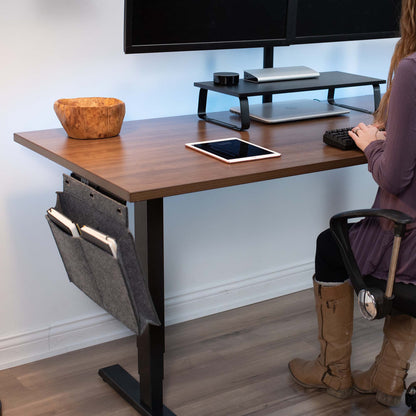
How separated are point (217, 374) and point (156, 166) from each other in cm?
84

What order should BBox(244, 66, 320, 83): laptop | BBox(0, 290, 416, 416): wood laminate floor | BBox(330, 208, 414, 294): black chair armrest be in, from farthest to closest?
BBox(244, 66, 320, 83): laptop
BBox(0, 290, 416, 416): wood laminate floor
BBox(330, 208, 414, 294): black chair armrest

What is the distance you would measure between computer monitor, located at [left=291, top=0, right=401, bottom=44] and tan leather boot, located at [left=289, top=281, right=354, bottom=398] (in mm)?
844

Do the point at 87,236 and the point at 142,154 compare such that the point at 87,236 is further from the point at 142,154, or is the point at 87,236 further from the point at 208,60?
the point at 208,60

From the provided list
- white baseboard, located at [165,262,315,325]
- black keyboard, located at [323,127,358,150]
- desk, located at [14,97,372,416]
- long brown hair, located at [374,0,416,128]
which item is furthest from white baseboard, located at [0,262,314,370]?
long brown hair, located at [374,0,416,128]

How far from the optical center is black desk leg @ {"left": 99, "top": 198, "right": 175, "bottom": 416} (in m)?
1.76

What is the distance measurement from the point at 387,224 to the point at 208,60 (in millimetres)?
970

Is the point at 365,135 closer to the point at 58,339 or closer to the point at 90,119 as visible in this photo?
the point at 90,119

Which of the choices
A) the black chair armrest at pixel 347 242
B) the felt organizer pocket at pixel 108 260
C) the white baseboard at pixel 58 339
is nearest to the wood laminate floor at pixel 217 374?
the white baseboard at pixel 58 339

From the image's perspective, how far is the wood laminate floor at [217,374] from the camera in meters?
2.07

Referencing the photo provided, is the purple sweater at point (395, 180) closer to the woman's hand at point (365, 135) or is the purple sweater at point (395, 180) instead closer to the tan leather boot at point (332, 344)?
the woman's hand at point (365, 135)

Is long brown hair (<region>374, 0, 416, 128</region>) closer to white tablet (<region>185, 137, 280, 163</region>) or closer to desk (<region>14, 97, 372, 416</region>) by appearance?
desk (<region>14, 97, 372, 416</region>)

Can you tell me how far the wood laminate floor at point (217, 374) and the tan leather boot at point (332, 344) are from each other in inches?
1.6

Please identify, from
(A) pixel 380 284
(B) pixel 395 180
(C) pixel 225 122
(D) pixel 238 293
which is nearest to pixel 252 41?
(C) pixel 225 122

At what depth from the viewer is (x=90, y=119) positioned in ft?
6.24
